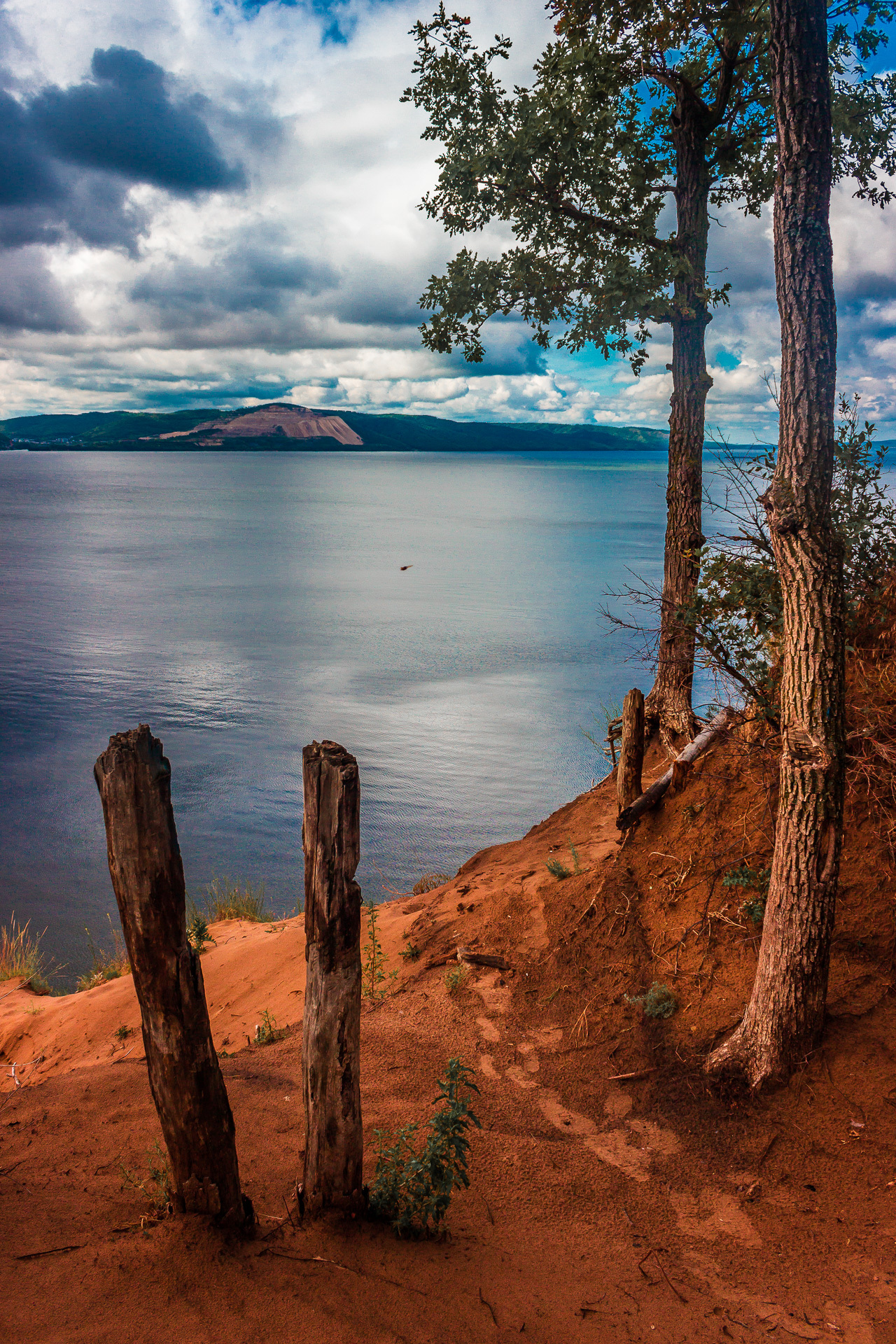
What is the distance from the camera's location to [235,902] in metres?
12.9

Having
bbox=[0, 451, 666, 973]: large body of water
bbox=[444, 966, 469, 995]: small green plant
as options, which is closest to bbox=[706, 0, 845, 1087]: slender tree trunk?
bbox=[444, 966, 469, 995]: small green plant

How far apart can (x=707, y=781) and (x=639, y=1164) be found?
12.6ft

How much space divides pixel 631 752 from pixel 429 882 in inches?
211

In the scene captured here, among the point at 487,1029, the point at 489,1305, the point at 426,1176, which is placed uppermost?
the point at 426,1176

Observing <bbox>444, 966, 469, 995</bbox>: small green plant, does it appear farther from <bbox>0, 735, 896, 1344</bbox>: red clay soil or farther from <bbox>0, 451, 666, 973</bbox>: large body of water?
<bbox>0, 451, 666, 973</bbox>: large body of water

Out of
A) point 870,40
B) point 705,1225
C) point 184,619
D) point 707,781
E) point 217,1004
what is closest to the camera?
point 705,1225

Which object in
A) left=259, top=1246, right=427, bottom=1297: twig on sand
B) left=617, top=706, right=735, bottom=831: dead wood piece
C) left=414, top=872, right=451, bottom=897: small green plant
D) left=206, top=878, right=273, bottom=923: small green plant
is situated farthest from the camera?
left=414, top=872, right=451, bottom=897: small green plant

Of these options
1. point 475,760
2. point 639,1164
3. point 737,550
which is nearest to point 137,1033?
point 639,1164

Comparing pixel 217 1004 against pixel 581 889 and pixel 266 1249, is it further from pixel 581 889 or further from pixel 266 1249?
pixel 266 1249

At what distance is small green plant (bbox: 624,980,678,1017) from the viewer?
6824 mm

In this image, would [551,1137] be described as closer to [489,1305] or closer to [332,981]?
[489,1305]

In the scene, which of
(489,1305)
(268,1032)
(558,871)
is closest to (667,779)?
(558,871)

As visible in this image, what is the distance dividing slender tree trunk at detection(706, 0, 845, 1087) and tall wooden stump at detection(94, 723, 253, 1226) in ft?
12.7

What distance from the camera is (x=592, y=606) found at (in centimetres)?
4119
